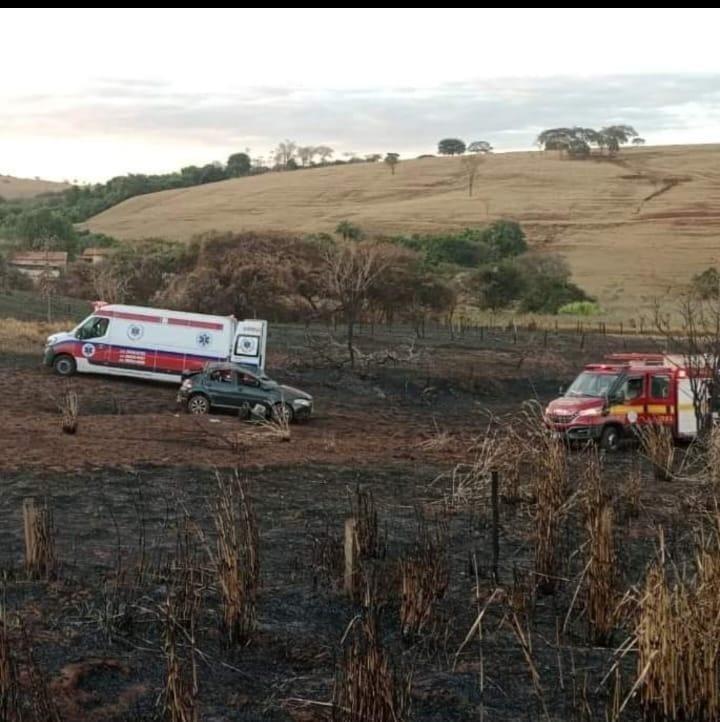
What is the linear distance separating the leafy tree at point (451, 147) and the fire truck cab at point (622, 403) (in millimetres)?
117975

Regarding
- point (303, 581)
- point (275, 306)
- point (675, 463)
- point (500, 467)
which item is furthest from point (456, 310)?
point (303, 581)

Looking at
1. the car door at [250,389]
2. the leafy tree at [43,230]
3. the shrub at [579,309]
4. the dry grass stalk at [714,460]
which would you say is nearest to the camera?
the dry grass stalk at [714,460]

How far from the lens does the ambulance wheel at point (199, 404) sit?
2442cm

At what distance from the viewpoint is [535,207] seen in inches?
3634

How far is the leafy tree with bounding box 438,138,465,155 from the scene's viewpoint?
138875mm

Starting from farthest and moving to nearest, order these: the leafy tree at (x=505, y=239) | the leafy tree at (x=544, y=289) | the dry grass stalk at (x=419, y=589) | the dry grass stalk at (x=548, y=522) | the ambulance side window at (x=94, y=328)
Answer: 1. the leafy tree at (x=505, y=239)
2. the leafy tree at (x=544, y=289)
3. the ambulance side window at (x=94, y=328)
4. the dry grass stalk at (x=548, y=522)
5. the dry grass stalk at (x=419, y=589)

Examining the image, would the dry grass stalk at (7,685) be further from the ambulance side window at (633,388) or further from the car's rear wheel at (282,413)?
the ambulance side window at (633,388)

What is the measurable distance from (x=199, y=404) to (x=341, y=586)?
14126 millimetres

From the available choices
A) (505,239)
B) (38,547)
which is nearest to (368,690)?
(38,547)

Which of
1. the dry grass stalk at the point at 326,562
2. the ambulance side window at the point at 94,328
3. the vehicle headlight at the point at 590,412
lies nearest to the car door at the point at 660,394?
the vehicle headlight at the point at 590,412

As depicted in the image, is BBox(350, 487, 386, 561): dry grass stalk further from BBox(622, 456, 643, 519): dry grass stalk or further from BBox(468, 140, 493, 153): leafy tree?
BBox(468, 140, 493, 153): leafy tree

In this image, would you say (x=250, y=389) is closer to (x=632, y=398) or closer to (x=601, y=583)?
(x=632, y=398)

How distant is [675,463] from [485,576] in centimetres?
985

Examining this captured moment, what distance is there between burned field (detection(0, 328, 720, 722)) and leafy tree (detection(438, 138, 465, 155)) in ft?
399
